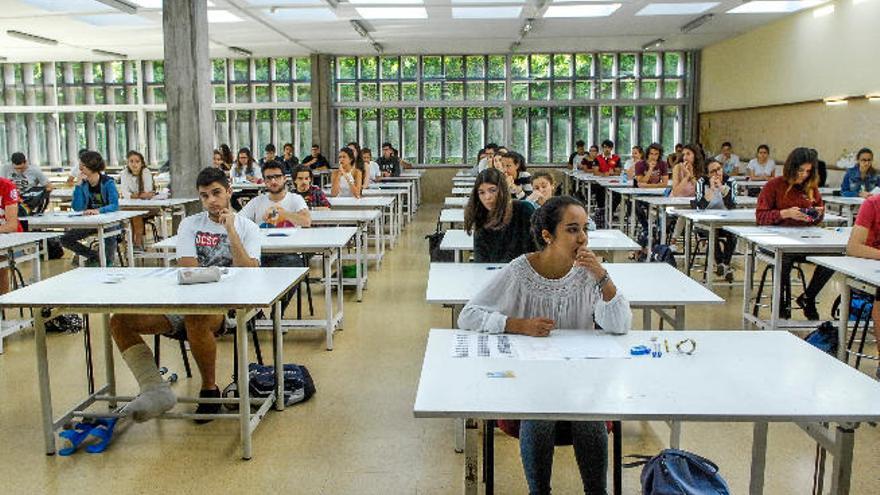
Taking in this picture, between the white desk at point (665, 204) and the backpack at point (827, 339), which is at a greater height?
the white desk at point (665, 204)

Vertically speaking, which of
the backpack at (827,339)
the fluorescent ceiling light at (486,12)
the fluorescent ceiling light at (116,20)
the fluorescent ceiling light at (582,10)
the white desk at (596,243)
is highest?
the fluorescent ceiling light at (486,12)

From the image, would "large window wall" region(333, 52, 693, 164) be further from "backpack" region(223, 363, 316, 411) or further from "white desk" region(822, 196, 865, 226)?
"backpack" region(223, 363, 316, 411)

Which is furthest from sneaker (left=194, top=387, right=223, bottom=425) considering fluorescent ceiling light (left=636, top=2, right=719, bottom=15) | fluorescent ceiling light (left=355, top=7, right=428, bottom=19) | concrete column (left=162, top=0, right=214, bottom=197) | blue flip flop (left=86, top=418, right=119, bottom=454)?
fluorescent ceiling light (left=636, top=2, right=719, bottom=15)

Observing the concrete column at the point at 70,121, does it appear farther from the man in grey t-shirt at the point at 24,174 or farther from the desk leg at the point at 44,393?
the desk leg at the point at 44,393

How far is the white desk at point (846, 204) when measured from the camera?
8.48 metres

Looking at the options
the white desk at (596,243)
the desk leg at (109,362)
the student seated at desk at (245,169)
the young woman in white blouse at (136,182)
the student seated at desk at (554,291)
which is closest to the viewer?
the student seated at desk at (554,291)

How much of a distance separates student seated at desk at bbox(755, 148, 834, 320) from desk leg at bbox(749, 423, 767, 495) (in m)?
3.40

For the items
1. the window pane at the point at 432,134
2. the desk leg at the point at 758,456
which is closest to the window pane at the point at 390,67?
the window pane at the point at 432,134

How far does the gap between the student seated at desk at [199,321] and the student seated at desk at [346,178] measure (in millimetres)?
4782

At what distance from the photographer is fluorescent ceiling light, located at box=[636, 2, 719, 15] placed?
10.6m

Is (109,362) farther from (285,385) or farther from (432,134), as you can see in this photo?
(432,134)

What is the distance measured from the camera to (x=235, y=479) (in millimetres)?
3260

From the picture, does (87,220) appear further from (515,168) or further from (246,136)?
(246,136)

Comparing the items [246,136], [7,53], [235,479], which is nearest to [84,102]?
[7,53]
